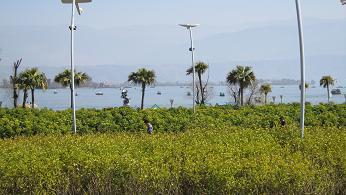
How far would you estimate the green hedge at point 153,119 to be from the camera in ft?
86.6

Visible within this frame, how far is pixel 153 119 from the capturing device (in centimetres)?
2964

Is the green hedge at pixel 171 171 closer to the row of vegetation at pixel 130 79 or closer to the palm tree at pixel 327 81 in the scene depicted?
the row of vegetation at pixel 130 79

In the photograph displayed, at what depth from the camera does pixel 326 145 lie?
514 inches

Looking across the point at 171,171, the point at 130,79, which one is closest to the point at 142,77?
the point at 130,79

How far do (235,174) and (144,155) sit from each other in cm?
251

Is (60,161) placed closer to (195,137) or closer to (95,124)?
(195,137)

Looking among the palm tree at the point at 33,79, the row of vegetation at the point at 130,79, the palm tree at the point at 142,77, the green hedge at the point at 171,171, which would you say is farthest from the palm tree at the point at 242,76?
the green hedge at the point at 171,171

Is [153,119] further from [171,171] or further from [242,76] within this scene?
[242,76]

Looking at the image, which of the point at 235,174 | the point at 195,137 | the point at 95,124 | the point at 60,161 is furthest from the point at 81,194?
the point at 95,124

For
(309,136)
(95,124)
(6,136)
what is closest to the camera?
(309,136)

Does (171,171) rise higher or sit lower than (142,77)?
lower

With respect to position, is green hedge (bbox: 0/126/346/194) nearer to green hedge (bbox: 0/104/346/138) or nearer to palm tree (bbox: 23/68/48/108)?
green hedge (bbox: 0/104/346/138)

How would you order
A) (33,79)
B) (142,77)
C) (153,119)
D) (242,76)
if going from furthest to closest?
(242,76), (142,77), (33,79), (153,119)

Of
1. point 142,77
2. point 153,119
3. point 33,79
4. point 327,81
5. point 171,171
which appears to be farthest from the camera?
point 327,81
